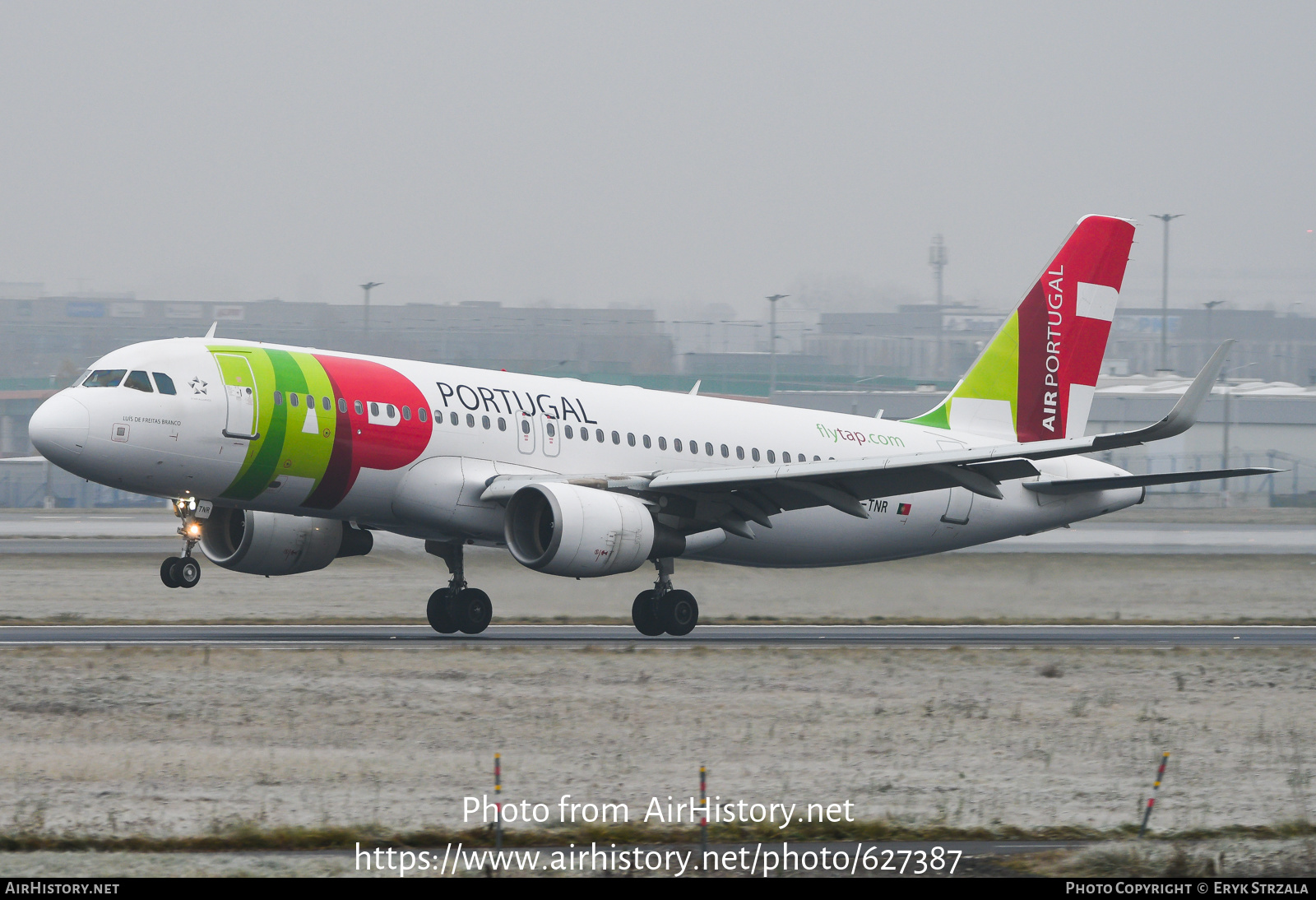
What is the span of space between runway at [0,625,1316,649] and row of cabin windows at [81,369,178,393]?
401cm

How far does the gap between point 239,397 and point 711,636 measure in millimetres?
9537

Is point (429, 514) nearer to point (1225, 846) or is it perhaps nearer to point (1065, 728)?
point (1065, 728)

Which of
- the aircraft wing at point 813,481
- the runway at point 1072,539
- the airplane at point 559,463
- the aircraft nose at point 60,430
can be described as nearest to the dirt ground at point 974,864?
the airplane at point 559,463

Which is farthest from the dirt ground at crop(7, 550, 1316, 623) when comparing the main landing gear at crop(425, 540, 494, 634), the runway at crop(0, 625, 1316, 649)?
the main landing gear at crop(425, 540, 494, 634)

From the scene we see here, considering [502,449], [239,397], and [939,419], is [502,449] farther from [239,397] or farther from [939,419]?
[939,419]

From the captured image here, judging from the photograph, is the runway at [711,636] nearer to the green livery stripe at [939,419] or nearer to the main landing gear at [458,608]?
the main landing gear at [458,608]

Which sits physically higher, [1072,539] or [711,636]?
[711,636]

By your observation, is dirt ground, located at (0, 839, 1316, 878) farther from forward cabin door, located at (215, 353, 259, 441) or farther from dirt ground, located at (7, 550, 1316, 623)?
dirt ground, located at (7, 550, 1316, 623)

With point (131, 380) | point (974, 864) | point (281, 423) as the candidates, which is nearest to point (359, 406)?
point (281, 423)

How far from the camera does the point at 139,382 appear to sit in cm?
2341

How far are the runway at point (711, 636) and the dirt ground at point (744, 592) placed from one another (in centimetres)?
72

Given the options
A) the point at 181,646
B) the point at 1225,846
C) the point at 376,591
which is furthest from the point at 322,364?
the point at 1225,846

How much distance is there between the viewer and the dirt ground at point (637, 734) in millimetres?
12953

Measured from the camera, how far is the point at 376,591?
36.8 metres
